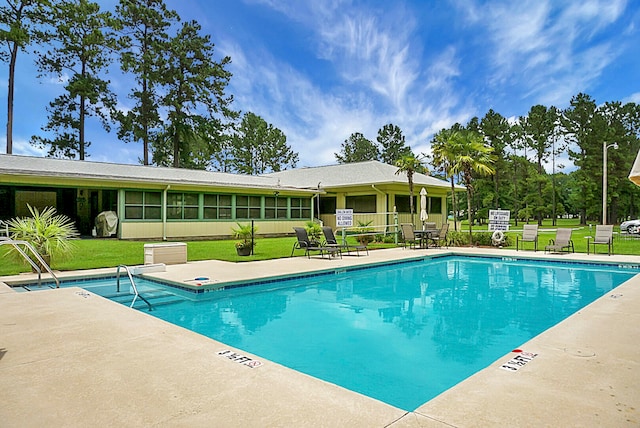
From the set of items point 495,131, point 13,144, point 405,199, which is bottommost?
point 405,199

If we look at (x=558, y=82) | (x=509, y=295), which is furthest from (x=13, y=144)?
(x=558, y=82)

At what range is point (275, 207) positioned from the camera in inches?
849

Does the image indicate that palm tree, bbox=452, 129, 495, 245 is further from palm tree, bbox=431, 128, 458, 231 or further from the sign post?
the sign post

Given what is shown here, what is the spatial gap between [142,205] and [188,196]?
2.07m

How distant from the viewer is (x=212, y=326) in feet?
19.6

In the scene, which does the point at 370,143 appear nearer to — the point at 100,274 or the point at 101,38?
the point at 101,38

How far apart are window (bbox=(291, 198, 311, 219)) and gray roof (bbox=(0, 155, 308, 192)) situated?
1232 millimetres

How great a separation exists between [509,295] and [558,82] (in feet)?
67.1

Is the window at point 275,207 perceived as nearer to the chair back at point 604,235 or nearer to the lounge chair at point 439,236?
the lounge chair at point 439,236

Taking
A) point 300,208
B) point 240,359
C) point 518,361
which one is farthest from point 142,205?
point 518,361

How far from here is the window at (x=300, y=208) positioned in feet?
73.7

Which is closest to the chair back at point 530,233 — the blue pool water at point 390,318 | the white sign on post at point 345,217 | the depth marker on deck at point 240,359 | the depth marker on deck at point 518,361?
the blue pool water at point 390,318

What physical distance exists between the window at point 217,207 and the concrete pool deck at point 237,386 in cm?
1413

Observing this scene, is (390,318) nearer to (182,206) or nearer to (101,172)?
(182,206)
